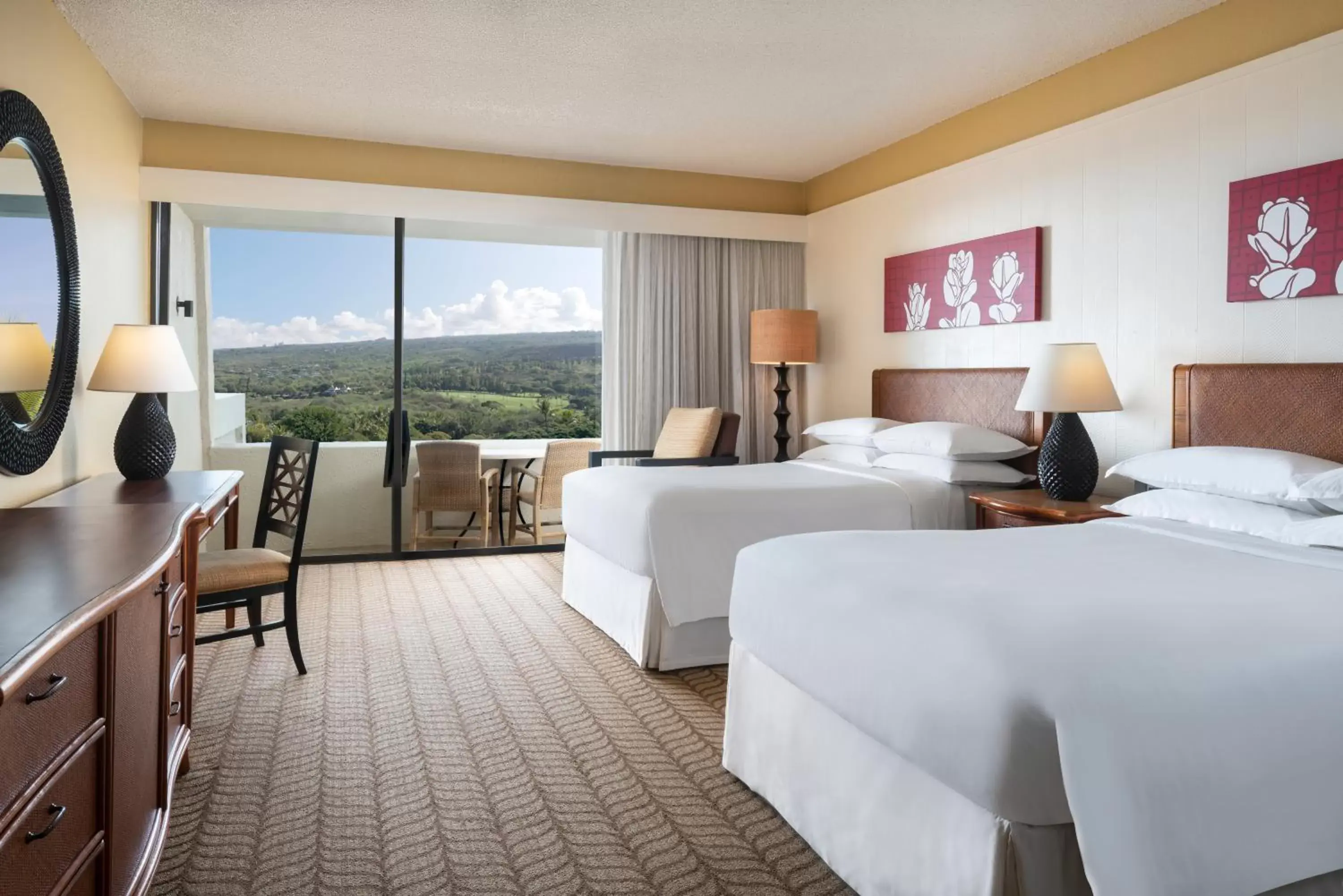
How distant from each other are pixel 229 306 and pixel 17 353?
474 centimetres

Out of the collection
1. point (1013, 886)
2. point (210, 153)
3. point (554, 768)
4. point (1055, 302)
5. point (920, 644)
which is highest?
point (210, 153)

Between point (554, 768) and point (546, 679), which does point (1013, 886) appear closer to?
point (554, 768)

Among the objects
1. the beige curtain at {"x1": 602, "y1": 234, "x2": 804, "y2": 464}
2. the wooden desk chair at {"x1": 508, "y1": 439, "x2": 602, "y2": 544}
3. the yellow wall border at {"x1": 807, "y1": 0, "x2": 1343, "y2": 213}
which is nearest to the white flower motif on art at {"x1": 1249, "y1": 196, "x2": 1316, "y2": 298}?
the yellow wall border at {"x1": 807, "y1": 0, "x2": 1343, "y2": 213}

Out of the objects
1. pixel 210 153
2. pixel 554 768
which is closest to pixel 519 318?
pixel 210 153

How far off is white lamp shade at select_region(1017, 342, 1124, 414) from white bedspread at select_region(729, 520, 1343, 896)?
1594mm

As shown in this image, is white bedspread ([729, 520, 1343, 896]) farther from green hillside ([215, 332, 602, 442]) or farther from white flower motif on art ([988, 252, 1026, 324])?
green hillside ([215, 332, 602, 442])

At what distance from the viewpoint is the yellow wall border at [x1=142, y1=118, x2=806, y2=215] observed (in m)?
5.04

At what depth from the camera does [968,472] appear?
4.07 metres

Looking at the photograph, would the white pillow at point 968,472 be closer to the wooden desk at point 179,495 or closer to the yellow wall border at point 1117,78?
the yellow wall border at point 1117,78

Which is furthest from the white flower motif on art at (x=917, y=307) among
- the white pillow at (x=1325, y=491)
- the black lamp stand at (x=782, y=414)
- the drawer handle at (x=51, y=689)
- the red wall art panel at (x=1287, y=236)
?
the drawer handle at (x=51, y=689)

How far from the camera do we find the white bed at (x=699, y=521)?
3465 millimetres

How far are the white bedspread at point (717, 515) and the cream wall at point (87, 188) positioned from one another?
6.72ft

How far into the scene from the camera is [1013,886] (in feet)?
4.92

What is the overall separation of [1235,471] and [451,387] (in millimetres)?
6631
